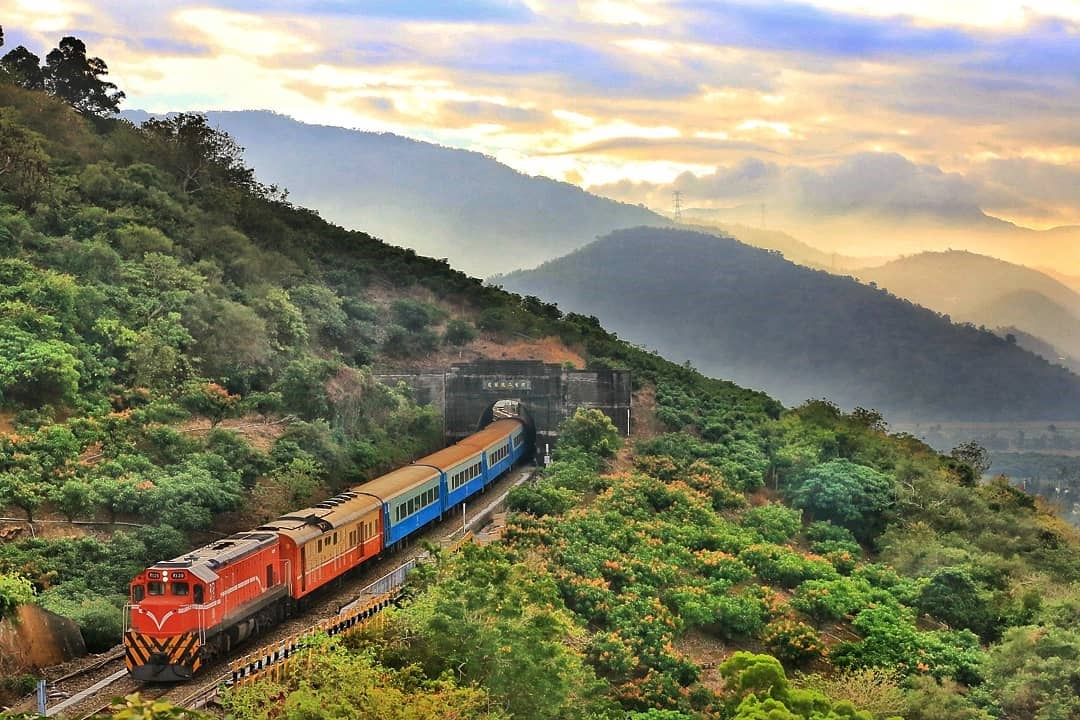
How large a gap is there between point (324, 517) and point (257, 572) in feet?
13.8

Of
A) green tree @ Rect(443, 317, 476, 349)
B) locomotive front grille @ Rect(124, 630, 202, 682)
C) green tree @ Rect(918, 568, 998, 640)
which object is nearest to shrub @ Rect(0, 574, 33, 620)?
locomotive front grille @ Rect(124, 630, 202, 682)

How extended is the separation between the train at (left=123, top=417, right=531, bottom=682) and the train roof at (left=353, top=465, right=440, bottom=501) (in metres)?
0.04

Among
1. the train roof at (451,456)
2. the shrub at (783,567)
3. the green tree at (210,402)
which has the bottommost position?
the shrub at (783,567)

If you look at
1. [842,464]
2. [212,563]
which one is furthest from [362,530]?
[842,464]

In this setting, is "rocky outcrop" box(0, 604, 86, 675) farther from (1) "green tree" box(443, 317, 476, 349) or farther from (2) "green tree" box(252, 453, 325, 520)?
(1) "green tree" box(443, 317, 476, 349)

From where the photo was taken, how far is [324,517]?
92.8 ft

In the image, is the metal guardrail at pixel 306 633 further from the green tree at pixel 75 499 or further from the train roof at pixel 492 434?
the train roof at pixel 492 434

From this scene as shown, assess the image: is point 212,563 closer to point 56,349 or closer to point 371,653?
point 371,653

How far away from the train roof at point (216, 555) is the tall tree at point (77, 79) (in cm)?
5172

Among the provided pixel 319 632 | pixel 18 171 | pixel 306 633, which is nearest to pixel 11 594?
pixel 306 633

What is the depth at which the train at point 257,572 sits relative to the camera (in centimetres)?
2138

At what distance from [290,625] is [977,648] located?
19.6 m

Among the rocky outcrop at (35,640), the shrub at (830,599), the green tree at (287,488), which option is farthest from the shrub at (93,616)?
the shrub at (830,599)

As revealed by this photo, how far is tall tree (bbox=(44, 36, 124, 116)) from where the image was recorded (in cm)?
6725
